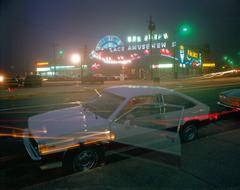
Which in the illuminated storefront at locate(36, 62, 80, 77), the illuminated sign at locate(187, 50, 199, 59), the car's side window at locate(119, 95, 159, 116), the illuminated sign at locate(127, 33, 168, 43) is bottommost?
the car's side window at locate(119, 95, 159, 116)

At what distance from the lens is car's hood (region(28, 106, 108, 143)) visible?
410 centimetres

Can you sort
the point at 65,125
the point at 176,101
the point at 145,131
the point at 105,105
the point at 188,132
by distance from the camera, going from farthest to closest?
the point at 188,132 → the point at 176,101 → the point at 105,105 → the point at 145,131 → the point at 65,125

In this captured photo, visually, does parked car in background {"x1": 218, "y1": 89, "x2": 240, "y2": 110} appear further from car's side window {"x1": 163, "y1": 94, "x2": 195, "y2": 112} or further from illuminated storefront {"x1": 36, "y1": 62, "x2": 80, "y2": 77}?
illuminated storefront {"x1": 36, "y1": 62, "x2": 80, "y2": 77}

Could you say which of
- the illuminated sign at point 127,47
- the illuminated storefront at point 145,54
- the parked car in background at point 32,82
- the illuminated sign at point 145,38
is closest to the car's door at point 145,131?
the parked car in background at point 32,82

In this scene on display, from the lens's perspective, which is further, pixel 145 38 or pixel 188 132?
pixel 145 38

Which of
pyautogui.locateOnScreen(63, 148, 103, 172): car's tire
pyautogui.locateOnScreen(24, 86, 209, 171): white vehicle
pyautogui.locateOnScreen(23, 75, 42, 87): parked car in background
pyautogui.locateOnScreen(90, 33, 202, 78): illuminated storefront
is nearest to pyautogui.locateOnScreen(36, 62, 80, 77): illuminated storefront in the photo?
pyautogui.locateOnScreen(90, 33, 202, 78): illuminated storefront

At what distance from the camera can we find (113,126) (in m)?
4.46

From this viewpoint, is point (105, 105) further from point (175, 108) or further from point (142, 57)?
point (142, 57)

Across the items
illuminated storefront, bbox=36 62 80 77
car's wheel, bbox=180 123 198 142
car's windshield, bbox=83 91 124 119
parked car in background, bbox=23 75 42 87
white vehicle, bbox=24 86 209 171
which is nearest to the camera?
white vehicle, bbox=24 86 209 171

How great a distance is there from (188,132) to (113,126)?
243cm

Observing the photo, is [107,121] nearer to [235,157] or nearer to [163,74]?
[235,157]

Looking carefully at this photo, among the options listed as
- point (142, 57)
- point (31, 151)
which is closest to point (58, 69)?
point (142, 57)

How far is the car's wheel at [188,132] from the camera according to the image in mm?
5801

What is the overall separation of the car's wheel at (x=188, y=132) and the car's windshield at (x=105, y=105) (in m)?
2.00
